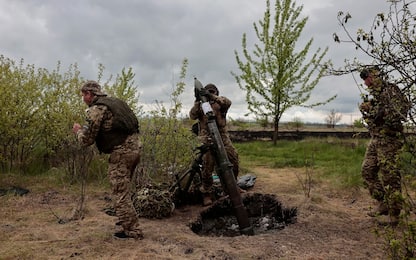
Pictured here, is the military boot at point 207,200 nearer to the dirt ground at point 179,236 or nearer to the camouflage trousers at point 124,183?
the dirt ground at point 179,236

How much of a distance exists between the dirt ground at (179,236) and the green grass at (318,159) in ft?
4.93

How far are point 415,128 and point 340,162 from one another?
26.5ft

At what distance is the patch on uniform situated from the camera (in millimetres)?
5621

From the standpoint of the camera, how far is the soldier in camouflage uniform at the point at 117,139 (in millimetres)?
4488

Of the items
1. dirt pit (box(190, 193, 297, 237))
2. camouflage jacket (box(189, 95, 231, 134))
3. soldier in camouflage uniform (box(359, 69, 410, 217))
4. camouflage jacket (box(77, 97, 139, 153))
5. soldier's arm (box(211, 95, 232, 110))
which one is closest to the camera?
soldier in camouflage uniform (box(359, 69, 410, 217))

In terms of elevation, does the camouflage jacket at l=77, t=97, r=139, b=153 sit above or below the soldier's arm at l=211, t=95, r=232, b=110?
below

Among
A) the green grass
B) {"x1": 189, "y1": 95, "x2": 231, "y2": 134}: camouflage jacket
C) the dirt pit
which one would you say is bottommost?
the dirt pit

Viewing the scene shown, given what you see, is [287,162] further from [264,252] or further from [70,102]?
[264,252]

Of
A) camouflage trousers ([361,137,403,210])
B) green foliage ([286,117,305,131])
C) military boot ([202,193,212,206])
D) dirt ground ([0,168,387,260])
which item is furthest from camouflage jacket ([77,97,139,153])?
green foliage ([286,117,305,131])

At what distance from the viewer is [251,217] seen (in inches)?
248

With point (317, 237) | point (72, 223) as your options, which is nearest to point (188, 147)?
point (72, 223)

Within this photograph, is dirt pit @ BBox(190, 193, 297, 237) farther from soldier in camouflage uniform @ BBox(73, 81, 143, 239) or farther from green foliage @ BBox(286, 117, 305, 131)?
green foliage @ BBox(286, 117, 305, 131)

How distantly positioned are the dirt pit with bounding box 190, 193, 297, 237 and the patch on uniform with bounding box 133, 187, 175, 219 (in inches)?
19.7

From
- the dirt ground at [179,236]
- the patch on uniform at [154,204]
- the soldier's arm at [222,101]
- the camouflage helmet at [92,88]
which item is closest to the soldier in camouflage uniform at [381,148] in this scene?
the dirt ground at [179,236]
